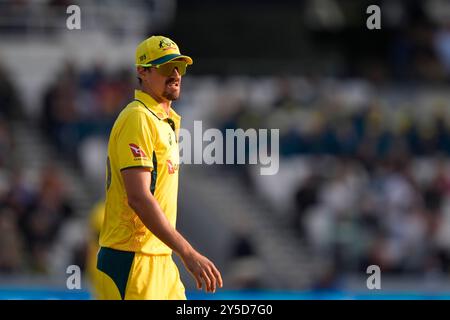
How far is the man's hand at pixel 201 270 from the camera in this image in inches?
228

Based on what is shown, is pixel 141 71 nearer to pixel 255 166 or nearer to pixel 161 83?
pixel 161 83

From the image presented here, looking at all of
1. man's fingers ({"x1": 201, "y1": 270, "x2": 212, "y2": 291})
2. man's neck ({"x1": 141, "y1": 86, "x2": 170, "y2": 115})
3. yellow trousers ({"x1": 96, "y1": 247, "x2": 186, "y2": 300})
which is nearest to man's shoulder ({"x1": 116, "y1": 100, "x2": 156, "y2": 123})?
man's neck ({"x1": 141, "y1": 86, "x2": 170, "y2": 115})

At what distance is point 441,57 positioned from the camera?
18.6m

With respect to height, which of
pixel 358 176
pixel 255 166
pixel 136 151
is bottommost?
pixel 358 176

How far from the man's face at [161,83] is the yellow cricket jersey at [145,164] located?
0.16 ft

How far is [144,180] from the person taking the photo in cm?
604

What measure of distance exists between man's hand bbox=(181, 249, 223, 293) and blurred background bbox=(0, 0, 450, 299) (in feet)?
24.4

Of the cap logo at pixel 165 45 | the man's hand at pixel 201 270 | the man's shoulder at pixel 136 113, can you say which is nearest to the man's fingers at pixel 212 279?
the man's hand at pixel 201 270

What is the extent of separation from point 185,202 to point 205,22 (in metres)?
4.80

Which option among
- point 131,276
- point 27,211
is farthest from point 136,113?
point 27,211

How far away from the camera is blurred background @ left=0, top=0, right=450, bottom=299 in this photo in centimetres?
1472

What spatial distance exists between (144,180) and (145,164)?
8 cm

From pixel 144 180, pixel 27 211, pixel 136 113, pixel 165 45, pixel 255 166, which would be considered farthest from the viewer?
pixel 255 166
